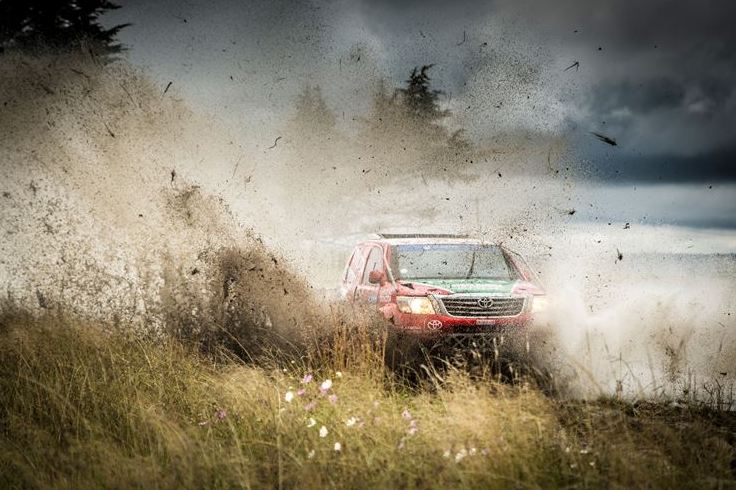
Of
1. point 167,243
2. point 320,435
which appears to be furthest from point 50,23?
point 320,435

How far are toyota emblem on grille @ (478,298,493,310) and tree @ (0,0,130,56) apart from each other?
1428 centimetres

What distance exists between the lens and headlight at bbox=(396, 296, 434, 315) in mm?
7973

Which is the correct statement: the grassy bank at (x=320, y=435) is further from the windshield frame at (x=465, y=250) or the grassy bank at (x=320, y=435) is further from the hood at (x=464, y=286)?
the windshield frame at (x=465, y=250)

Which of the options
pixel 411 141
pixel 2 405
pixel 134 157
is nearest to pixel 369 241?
pixel 2 405

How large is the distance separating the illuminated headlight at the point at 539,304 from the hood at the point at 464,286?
323mm

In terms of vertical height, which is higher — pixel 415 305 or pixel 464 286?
pixel 464 286

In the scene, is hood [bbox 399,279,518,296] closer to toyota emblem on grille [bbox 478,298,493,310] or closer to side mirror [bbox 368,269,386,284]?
toyota emblem on grille [bbox 478,298,493,310]

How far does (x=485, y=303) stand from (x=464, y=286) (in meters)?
0.39

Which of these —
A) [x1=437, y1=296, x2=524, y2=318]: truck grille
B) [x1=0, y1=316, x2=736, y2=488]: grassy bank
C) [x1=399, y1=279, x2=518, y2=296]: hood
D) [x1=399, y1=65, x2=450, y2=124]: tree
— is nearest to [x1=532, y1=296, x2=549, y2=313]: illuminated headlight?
[x1=399, y1=279, x2=518, y2=296]: hood

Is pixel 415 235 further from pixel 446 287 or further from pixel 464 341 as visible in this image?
pixel 464 341

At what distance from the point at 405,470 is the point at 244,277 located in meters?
8.96

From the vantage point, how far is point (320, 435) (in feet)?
16.4

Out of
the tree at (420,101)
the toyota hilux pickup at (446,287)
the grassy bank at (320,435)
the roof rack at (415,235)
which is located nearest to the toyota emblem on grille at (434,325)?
the toyota hilux pickup at (446,287)

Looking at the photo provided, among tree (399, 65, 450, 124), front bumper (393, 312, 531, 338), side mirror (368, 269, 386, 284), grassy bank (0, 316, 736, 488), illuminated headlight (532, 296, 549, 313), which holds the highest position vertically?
tree (399, 65, 450, 124)
